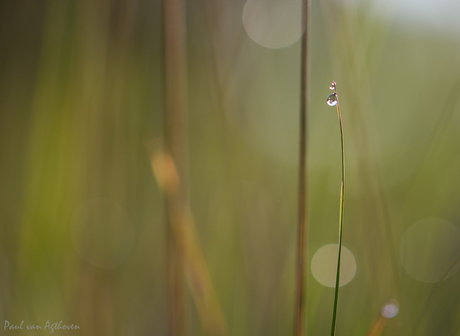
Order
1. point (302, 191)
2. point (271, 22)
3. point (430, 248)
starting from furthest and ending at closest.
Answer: point (271, 22), point (430, 248), point (302, 191)

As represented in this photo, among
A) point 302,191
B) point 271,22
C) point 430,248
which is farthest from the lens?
point 271,22

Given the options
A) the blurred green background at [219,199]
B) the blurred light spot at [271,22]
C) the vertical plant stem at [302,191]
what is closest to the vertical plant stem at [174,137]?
the blurred green background at [219,199]

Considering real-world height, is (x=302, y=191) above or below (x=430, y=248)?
above

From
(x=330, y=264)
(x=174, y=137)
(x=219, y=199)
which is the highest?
(x=174, y=137)

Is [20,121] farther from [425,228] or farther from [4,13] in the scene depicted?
[425,228]

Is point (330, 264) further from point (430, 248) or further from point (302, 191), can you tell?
point (302, 191)

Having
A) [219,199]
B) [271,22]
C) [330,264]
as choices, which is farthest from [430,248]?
[271,22]

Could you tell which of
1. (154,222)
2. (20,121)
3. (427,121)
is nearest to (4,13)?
(20,121)
